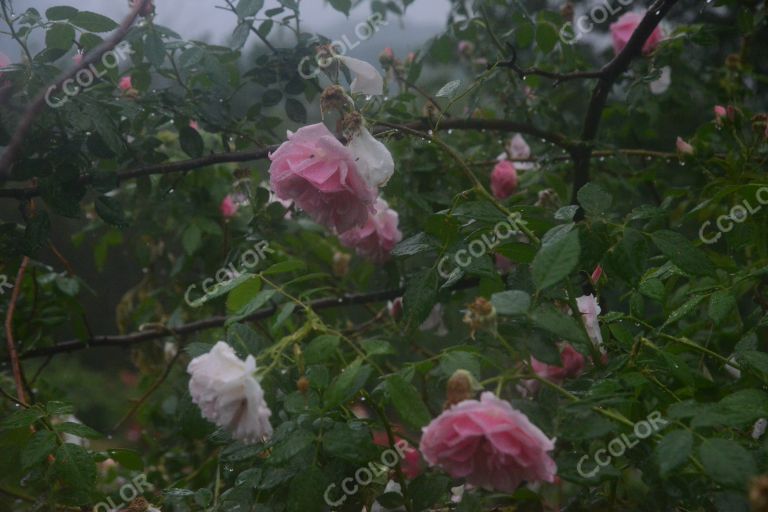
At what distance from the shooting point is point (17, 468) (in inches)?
35.0


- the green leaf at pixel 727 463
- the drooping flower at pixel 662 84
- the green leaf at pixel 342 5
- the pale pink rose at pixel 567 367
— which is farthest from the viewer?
the drooping flower at pixel 662 84

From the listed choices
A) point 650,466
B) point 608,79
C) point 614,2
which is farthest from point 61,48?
point 614,2

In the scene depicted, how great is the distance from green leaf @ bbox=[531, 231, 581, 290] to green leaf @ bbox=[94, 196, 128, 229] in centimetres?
65

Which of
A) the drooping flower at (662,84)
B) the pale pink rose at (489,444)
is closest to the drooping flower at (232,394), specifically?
the pale pink rose at (489,444)

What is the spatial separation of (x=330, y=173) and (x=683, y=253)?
1.03 feet

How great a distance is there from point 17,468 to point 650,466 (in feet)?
2.33

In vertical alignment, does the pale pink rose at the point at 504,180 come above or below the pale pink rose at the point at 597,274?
below

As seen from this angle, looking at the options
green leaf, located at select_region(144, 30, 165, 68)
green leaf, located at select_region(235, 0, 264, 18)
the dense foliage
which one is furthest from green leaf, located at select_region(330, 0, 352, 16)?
green leaf, located at select_region(144, 30, 165, 68)

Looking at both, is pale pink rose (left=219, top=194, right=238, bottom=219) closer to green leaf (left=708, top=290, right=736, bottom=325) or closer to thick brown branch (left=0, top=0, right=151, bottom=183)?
thick brown branch (left=0, top=0, right=151, bottom=183)

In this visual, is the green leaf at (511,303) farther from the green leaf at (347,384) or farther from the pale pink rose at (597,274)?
the pale pink rose at (597,274)

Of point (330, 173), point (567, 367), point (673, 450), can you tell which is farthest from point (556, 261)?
point (567, 367)

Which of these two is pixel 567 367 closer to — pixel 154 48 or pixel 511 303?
pixel 511 303

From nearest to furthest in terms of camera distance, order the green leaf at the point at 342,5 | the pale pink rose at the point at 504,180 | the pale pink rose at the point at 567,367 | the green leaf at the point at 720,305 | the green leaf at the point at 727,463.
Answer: the green leaf at the point at 727,463, the green leaf at the point at 720,305, the pale pink rose at the point at 567,367, the green leaf at the point at 342,5, the pale pink rose at the point at 504,180

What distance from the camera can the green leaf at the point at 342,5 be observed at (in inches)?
41.5
